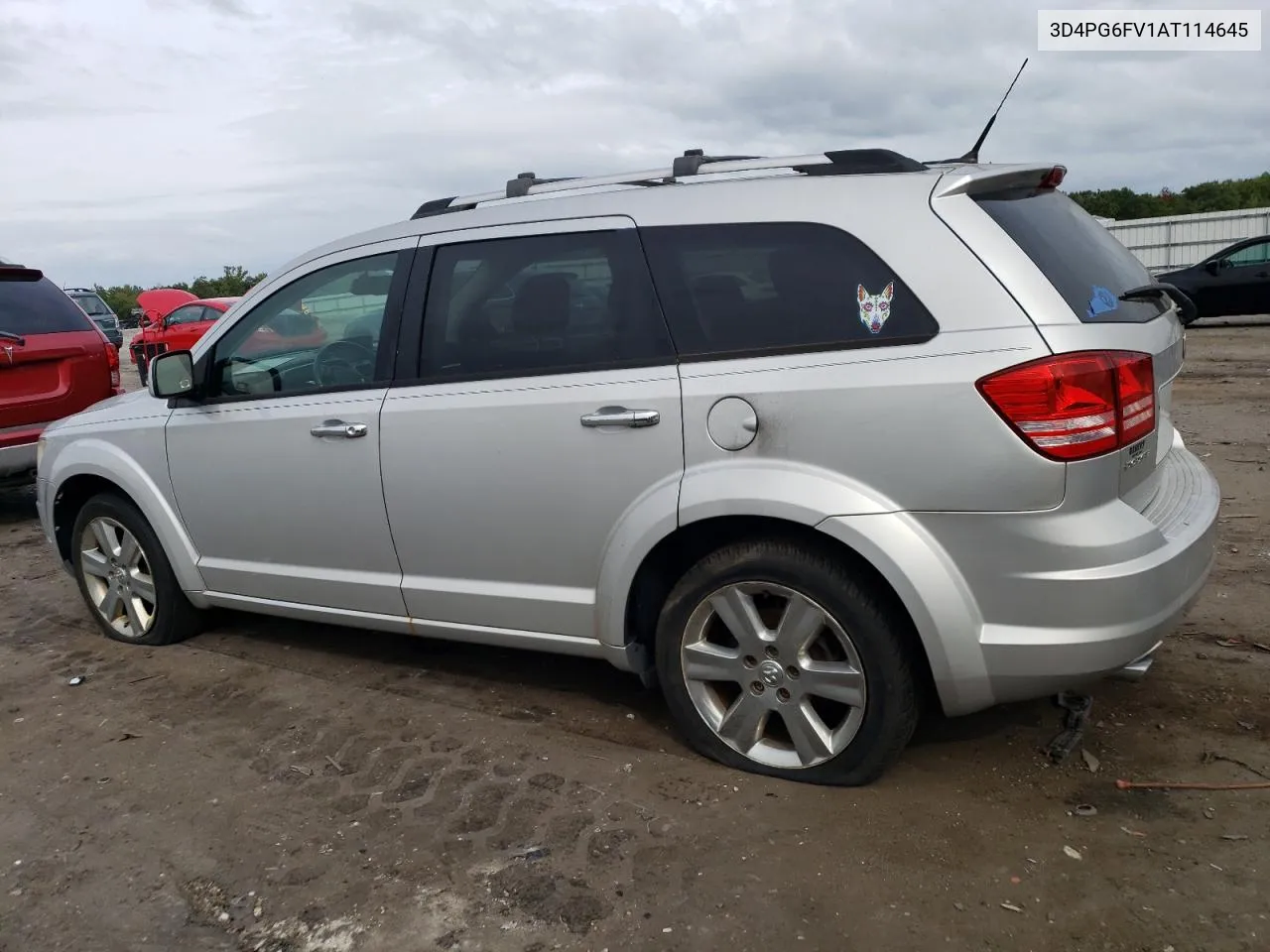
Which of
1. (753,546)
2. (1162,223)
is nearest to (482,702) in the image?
(753,546)

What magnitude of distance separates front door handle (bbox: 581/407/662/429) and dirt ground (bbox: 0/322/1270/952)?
3.75 feet

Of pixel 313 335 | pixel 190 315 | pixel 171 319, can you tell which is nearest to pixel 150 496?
pixel 313 335

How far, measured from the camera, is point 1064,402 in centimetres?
279

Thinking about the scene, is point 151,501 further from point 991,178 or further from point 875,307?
point 991,178

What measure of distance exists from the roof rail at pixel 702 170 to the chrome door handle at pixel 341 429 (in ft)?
2.96

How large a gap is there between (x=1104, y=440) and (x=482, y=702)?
246cm

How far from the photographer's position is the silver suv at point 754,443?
288 centimetres

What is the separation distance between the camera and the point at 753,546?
3234 millimetres

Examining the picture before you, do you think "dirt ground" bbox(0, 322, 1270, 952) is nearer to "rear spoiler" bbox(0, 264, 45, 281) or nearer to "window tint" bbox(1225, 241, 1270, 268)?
"rear spoiler" bbox(0, 264, 45, 281)

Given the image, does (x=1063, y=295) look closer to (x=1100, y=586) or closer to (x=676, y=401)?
(x=1100, y=586)

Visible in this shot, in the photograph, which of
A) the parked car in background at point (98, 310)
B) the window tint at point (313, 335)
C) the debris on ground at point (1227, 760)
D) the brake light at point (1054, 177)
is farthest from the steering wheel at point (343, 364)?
the parked car in background at point (98, 310)

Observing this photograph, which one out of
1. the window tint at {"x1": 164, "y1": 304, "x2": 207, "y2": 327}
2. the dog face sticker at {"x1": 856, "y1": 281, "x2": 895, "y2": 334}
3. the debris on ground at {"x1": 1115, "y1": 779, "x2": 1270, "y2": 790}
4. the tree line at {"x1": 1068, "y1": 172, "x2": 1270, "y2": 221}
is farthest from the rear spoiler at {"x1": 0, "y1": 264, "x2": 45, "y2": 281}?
the tree line at {"x1": 1068, "y1": 172, "x2": 1270, "y2": 221}

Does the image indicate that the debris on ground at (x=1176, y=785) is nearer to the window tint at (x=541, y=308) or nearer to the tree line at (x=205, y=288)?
the window tint at (x=541, y=308)

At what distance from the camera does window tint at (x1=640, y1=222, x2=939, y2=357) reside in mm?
3061
